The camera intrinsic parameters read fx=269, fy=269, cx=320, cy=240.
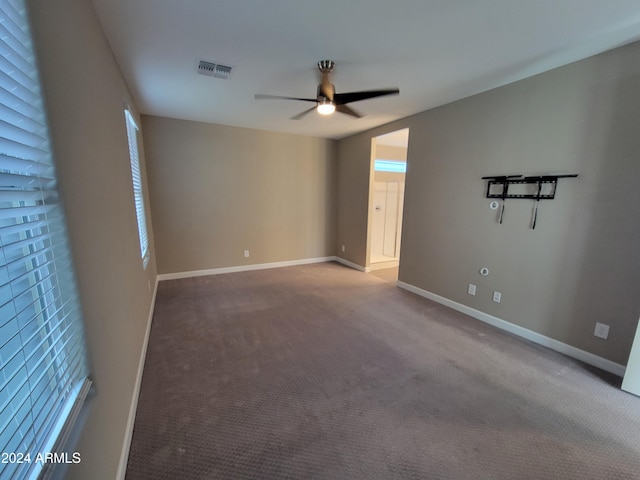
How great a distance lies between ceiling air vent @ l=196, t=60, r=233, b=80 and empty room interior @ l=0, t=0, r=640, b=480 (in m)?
0.05

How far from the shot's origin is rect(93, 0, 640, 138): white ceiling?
1633mm

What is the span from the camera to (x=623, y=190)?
6.79ft

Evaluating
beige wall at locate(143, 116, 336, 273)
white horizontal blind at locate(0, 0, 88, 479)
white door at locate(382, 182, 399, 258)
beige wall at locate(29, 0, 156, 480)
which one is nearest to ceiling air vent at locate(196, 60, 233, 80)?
beige wall at locate(29, 0, 156, 480)

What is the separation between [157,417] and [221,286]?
248 cm

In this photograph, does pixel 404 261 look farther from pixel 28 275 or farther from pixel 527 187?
pixel 28 275

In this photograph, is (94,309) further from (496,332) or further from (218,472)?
(496,332)

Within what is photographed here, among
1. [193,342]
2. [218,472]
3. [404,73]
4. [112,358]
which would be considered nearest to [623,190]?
[404,73]

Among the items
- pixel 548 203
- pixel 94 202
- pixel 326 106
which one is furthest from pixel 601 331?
pixel 94 202

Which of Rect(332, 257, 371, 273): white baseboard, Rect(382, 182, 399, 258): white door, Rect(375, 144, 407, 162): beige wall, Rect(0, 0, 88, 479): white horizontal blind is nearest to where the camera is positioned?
Rect(0, 0, 88, 479): white horizontal blind

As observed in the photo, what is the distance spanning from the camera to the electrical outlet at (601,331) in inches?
86.4

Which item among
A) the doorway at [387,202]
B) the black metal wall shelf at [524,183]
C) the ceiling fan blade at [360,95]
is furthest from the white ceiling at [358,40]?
the doorway at [387,202]

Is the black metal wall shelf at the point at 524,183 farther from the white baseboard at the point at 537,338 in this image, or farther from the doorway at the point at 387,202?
the doorway at the point at 387,202

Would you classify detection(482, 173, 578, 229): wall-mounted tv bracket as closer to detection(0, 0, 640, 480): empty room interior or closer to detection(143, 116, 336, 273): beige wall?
detection(0, 0, 640, 480): empty room interior

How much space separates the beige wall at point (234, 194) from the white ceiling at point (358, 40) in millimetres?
1286
